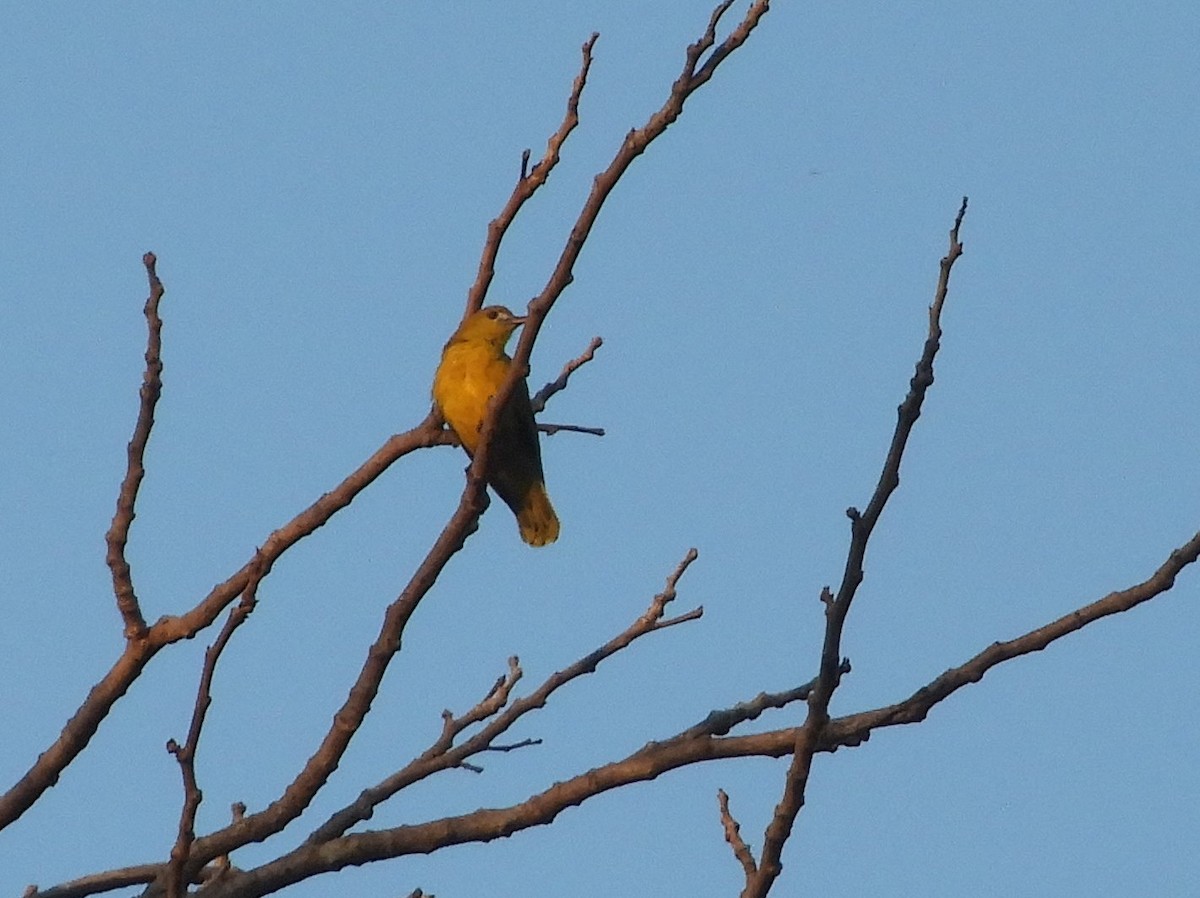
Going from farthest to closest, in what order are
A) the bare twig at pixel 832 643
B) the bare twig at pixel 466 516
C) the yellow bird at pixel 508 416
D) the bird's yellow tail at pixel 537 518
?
the bird's yellow tail at pixel 537 518 < the yellow bird at pixel 508 416 < the bare twig at pixel 466 516 < the bare twig at pixel 832 643

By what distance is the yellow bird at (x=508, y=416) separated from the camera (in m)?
6.89

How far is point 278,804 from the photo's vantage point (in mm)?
3809

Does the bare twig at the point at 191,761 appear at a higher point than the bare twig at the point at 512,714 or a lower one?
lower

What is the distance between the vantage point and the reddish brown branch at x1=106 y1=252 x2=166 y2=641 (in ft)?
11.9

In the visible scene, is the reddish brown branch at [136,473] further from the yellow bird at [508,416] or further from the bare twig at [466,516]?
the yellow bird at [508,416]

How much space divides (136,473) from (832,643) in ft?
5.31

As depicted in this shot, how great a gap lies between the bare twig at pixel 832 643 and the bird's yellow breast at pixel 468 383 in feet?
13.5

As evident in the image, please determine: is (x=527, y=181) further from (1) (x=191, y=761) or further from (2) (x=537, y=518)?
(2) (x=537, y=518)

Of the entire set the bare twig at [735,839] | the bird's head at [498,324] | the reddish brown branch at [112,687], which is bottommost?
the bare twig at [735,839]

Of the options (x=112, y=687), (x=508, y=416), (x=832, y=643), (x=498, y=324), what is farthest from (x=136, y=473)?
(x=498, y=324)

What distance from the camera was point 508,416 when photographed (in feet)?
21.4

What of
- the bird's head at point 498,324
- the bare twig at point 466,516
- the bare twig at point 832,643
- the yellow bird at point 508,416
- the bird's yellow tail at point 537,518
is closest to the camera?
the bare twig at point 832,643

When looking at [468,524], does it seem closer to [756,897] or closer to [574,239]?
[574,239]

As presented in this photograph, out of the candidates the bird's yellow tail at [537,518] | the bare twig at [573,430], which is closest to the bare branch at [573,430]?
the bare twig at [573,430]
